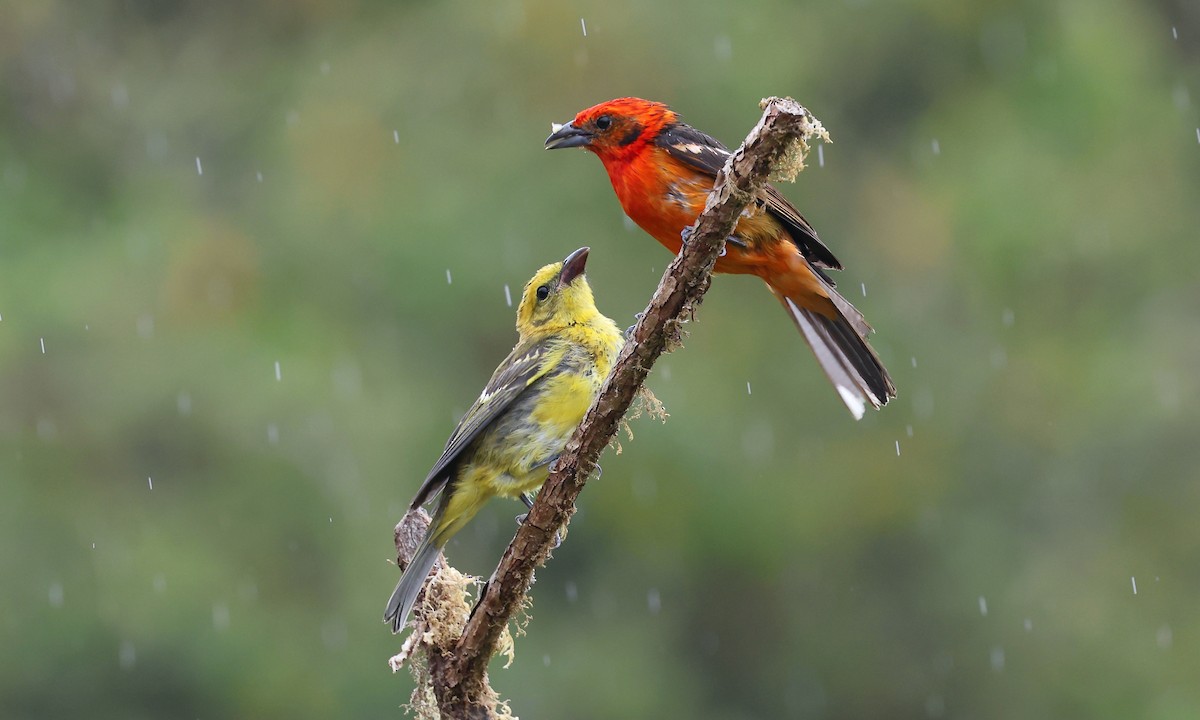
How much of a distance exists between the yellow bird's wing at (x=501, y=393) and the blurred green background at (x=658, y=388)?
339cm

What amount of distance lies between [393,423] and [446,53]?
2.87 m

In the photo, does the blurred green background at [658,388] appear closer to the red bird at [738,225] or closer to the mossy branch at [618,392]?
the red bird at [738,225]

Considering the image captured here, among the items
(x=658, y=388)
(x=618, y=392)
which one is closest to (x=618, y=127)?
(x=618, y=392)

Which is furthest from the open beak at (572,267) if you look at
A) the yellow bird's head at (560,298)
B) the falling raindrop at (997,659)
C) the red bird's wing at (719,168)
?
the falling raindrop at (997,659)

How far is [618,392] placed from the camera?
3.39 m

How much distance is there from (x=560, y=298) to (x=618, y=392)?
1722mm

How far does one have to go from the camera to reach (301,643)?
8578mm

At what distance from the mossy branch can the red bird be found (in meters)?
1.16

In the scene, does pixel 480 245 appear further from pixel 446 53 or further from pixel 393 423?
pixel 446 53

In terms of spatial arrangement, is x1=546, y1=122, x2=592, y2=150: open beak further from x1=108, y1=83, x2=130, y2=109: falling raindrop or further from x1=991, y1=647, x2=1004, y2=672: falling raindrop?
x1=108, y1=83, x2=130, y2=109: falling raindrop

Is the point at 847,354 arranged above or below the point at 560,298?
below

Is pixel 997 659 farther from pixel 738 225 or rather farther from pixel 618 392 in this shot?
pixel 618 392

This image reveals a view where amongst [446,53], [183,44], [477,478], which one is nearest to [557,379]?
[477,478]

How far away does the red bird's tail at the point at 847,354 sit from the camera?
15.6 feet
